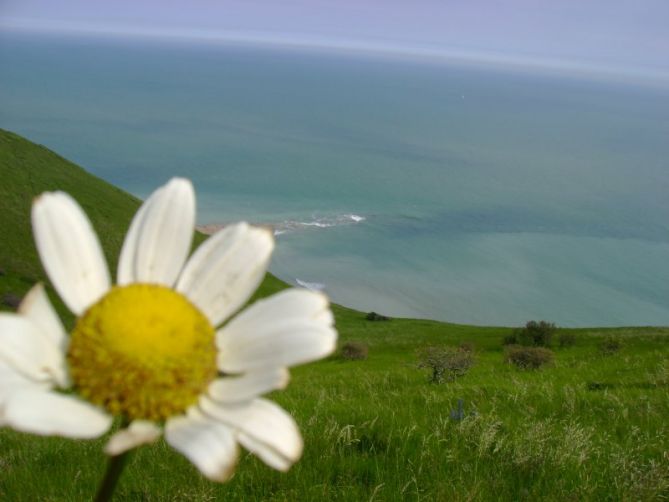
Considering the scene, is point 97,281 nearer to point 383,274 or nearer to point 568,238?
point 383,274

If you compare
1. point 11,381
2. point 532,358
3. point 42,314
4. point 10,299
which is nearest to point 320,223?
point 10,299

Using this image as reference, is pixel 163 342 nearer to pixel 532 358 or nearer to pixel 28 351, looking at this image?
pixel 28 351

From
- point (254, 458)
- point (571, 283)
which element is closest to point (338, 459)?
point (254, 458)

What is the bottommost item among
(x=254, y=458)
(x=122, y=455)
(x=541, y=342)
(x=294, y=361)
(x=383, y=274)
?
(x=383, y=274)

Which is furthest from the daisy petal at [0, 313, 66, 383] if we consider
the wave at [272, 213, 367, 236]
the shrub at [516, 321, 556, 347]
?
the wave at [272, 213, 367, 236]

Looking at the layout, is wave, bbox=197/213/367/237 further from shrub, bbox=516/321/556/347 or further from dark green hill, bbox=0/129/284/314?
shrub, bbox=516/321/556/347

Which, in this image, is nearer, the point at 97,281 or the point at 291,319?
the point at 291,319
